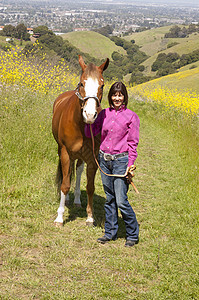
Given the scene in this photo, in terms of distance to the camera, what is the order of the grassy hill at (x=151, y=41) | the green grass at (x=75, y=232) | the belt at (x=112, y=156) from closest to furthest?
the green grass at (x=75, y=232)
the belt at (x=112, y=156)
the grassy hill at (x=151, y=41)

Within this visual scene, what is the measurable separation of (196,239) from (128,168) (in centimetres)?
131

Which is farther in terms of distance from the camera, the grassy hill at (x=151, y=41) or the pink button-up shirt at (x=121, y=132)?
the grassy hill at (x=151, y=41)

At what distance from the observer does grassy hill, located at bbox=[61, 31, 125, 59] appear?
13175 centimetres

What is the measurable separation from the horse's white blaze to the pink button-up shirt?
1.33ft

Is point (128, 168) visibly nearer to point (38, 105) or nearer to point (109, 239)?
point (109, 239)

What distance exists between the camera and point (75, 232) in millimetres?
4102

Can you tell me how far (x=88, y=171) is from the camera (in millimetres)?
4219

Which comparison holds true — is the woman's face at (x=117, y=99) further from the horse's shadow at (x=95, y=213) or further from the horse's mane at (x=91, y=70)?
the horse's shadow at (x=95, y=213)

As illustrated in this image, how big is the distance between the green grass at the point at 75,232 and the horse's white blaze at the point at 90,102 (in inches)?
60.0

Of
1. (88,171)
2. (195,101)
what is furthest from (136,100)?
(88,171)

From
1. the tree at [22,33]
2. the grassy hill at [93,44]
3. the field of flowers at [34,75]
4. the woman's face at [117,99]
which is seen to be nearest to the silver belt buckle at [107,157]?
the woman's face at [117,99]

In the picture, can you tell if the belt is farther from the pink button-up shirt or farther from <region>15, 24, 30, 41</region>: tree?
<region>15, 24, 30, 41</region>: tree

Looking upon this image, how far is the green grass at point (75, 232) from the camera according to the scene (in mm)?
2982

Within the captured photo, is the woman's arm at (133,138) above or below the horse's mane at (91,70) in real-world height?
below
